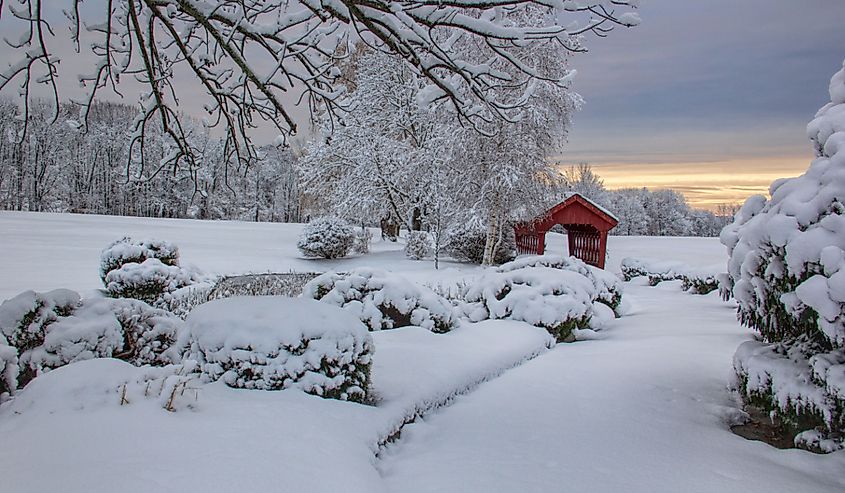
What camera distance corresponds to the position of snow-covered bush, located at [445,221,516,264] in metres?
18.2

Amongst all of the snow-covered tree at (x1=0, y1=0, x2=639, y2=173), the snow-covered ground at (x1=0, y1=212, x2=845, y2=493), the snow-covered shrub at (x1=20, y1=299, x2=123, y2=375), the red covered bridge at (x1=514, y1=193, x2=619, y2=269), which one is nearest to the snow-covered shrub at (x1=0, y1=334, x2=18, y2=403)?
the snow-covered ground at (x1=0, y1=212, x2=845, y2=493)

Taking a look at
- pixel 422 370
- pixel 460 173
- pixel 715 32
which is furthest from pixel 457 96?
pixel 460 173

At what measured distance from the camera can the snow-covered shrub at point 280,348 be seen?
3.29 metres

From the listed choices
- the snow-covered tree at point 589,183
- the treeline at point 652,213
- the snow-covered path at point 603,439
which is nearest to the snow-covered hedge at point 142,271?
the snow-covered path at point 603,439

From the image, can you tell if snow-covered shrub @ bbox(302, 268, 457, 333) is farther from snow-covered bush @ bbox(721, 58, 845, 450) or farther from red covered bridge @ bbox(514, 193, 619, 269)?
red covered bridge @ bbox(514, 193, 619, 269)

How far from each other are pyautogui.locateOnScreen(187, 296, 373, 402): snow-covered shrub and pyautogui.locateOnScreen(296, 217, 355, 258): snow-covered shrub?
16395 millimetres

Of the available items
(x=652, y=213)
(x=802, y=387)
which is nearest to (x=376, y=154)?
(x=802, y=387)

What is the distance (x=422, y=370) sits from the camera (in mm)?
4648

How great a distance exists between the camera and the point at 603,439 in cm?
340

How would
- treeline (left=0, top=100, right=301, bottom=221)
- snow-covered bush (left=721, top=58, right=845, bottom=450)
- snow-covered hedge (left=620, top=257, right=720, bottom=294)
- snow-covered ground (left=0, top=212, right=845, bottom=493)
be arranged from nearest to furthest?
1. snow-covered ground (left=0, top=212, right=845, bottom=493)
2. snow-covered bush (left=721, top=58, right=845, bottom=450)
3. snow-covered hedge (left=620, top=257, right=720, bottom=294)
4. treeline (left=0, top=100, right=301, bottom=221)

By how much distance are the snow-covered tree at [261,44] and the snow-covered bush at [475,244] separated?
13.4m

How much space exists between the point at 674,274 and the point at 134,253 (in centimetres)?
1431

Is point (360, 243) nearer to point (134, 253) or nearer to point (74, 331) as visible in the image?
point (134, 253)

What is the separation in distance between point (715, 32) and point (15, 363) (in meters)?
6.33
